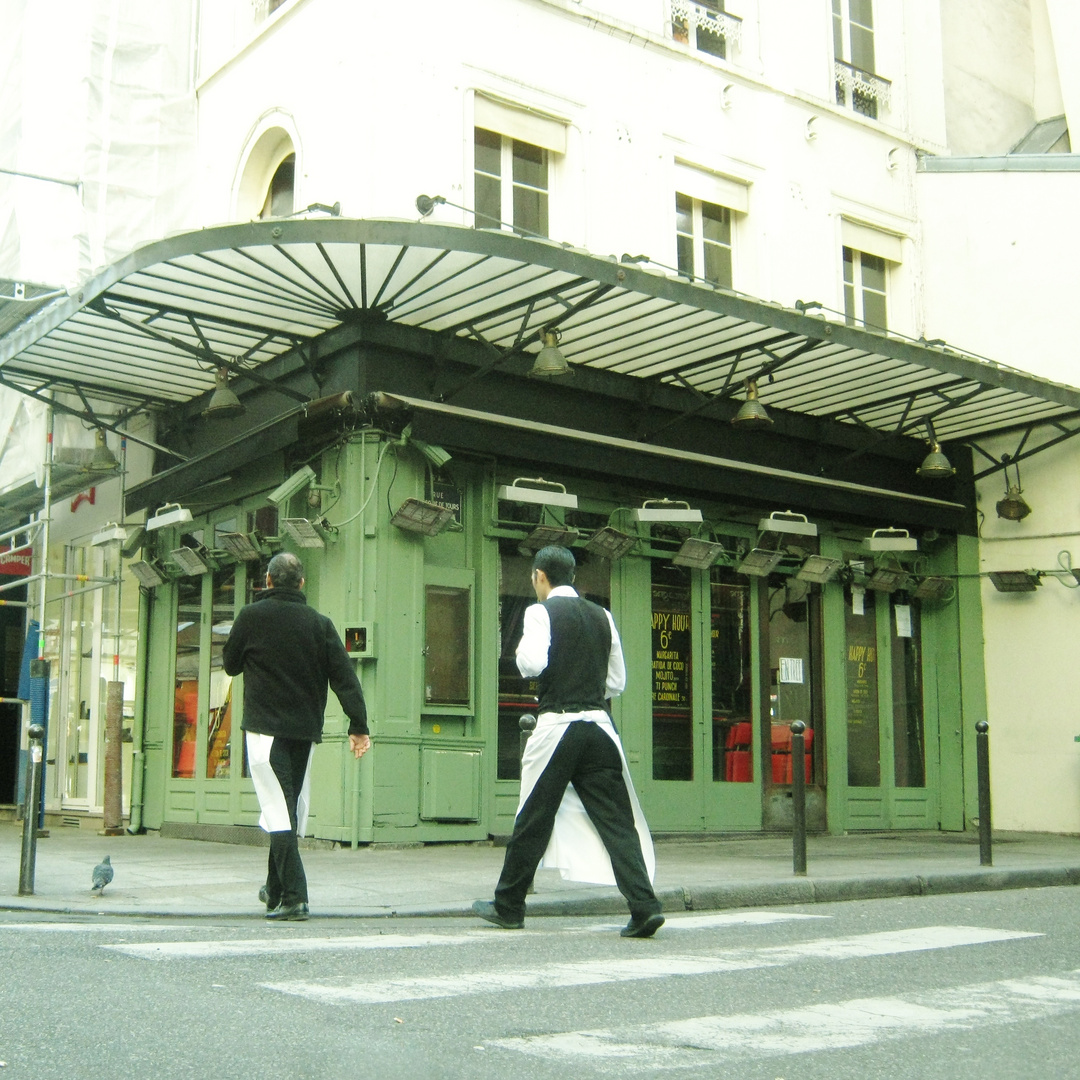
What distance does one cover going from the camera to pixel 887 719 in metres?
15.3

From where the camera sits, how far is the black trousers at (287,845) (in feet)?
23.8

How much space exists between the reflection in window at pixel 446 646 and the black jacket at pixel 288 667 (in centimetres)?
438

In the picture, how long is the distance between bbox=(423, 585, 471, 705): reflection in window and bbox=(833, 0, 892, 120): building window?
7448 mm

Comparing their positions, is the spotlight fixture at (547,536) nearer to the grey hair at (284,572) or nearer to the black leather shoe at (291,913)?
the grey hair at (284,572)

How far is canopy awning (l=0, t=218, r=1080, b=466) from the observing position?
10.3m

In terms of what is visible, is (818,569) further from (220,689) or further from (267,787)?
(267,787)

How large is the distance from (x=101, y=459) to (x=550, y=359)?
16.1 ft

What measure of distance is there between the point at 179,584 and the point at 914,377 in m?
7.24

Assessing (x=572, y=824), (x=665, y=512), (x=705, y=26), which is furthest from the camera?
(x=705, y=26)

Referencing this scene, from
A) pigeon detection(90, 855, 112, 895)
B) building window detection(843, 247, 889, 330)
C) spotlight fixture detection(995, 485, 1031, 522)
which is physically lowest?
pigeon detection(90, 855, 112, 895)

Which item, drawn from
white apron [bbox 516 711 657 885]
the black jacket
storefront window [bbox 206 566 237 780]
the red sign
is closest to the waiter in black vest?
white apron [bbox 516 711 657 885]

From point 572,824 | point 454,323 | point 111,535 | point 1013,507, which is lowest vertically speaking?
point 572,824

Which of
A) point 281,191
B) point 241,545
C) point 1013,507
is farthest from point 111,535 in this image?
point 1013,507

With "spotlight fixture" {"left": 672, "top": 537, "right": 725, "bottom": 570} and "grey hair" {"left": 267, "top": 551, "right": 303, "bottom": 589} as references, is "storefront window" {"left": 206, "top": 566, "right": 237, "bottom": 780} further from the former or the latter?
"grey hair" {"left": 267, "top": 551, "right": 303, "bottom": 589}
